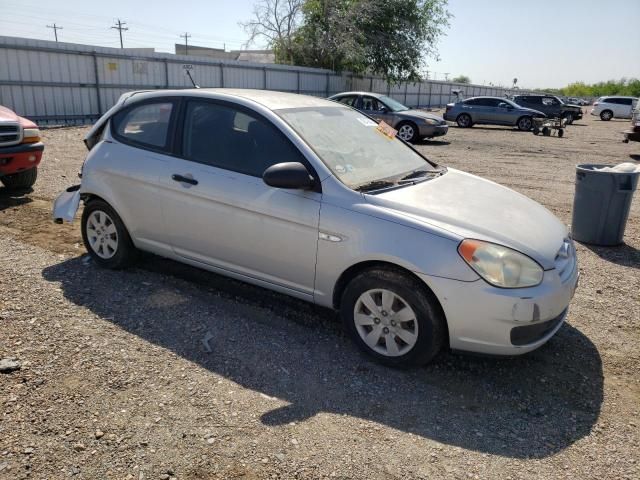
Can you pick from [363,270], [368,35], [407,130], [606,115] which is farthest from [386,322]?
[606,115]

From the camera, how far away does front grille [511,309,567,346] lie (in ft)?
9.77

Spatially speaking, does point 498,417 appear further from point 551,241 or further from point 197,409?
point 197,409

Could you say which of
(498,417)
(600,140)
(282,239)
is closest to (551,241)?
(498,417)

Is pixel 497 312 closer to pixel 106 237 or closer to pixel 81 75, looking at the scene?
pixel 106 237

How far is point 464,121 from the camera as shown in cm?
2425

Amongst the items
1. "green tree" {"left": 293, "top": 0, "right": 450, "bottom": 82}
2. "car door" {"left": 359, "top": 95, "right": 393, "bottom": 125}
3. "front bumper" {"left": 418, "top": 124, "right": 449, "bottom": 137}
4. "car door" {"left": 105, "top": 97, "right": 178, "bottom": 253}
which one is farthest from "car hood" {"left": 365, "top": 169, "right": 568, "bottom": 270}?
"green tree" {"left": 293, "top": 0, "right": 450, "bottom": 82}

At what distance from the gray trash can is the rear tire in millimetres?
7464

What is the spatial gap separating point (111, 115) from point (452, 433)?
153 inches

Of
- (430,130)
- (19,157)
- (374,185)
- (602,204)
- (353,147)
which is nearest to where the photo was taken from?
(374,185)

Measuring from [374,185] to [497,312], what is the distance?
119 centimetres

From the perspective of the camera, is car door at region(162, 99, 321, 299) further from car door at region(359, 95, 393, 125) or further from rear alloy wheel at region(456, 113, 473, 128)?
rear alloy wheel at region(456, 113, 473, 128)

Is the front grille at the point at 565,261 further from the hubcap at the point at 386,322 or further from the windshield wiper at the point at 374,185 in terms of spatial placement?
the windshield wiper at the point at 374,185

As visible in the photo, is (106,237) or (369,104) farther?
(369,104)

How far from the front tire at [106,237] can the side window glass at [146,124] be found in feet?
2.26
